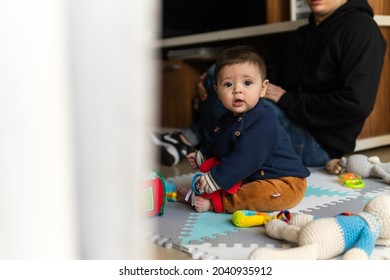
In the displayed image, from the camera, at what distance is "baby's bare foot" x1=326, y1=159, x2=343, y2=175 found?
152cm

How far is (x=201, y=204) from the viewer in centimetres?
114

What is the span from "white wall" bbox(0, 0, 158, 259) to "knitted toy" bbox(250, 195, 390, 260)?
0.41m

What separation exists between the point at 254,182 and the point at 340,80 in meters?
0.67

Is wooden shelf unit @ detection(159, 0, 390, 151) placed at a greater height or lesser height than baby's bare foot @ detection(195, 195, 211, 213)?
greater

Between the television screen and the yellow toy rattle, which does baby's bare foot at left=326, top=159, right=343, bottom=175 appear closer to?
the yellow toy rattle

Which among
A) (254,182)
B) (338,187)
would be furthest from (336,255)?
(338,187)

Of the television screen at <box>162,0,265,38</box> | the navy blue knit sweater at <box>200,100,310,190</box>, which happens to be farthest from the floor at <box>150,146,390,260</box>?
the television screen at <box>162,0,265,38</box>

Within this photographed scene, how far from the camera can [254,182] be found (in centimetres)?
114

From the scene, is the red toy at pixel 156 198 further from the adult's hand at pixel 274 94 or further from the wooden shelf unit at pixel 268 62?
the adult's hand at pixel 274 94

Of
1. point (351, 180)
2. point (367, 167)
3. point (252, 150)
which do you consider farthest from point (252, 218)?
point (367, 167)

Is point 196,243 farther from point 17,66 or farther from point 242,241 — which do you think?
point 17,66

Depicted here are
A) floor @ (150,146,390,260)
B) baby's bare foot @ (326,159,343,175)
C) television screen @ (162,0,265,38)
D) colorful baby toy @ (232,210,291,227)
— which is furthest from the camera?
television screen @ (162,0,265,38)

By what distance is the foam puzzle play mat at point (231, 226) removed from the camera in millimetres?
874

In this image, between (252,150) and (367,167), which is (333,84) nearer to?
(367,167)
